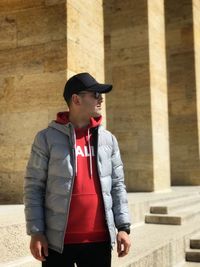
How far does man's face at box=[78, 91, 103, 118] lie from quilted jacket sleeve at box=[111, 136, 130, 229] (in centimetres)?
28

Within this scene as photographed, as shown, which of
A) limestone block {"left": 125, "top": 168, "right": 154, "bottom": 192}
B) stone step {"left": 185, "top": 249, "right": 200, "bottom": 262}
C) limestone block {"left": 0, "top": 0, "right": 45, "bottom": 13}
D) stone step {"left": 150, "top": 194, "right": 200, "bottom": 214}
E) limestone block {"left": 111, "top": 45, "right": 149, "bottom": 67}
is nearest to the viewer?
stone step {"left": 185, "top": 249, "right": 200, "bottom": 262}

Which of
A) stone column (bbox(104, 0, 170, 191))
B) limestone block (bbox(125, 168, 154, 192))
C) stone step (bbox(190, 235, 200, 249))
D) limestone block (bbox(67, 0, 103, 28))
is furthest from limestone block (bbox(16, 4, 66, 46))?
limestone block (bbox(125, 168, 154, 192))

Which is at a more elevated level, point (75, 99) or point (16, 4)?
point (16, 4)

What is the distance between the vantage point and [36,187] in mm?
2541

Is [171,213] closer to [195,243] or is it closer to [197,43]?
[195,243]

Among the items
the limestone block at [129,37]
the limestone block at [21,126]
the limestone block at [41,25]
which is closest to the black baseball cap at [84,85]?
the limestone block at [21,126]

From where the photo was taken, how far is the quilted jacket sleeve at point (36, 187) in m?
2.44

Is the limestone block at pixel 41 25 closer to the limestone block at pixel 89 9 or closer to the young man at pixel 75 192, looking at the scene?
the limestone block at pixel 89 9

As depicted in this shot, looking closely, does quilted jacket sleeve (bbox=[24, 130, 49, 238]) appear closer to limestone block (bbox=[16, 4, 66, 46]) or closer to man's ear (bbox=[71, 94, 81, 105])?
man's ear (bbox=[71, 94, 81, 105])

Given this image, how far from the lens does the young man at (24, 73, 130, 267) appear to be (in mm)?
2477

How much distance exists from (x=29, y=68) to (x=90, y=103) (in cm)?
539

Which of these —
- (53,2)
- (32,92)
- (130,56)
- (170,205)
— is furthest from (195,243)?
(130,56)

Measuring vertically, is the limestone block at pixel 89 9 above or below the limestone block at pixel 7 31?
above

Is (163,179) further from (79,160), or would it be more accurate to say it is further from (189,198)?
(79,160)
